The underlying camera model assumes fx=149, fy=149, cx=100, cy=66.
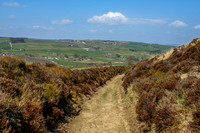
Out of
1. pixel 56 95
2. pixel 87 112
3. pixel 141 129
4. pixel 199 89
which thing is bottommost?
pixel 87 112

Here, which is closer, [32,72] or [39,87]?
[39,87]

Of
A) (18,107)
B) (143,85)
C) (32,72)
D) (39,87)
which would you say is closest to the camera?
(18,107)

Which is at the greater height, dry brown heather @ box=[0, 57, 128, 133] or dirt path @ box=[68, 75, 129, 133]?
dry brown heather @ box=[0, 57, 128, 133]

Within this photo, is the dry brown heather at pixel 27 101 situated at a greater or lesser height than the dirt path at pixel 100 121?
greater

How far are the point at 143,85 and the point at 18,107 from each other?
8.18 meters

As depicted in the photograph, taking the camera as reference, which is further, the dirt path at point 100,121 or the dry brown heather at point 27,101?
the dirt path at point 100,121

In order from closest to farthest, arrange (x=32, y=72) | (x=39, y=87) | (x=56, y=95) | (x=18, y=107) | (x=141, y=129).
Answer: (x=18, y=107)
(x=141, y=129)
(x=39, y=87)
(x=56, y=95)
(x=32, y=72)

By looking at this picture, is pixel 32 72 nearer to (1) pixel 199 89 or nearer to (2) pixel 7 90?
(2) pixel 7 90

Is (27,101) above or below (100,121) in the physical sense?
above

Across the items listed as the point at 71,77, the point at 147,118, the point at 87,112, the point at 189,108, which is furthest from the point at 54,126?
the point at 71,77

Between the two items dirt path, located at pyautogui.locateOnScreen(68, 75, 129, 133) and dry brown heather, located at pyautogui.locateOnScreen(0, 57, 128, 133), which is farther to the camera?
dirt path, located at pyautogui.locateOnScreen(68, 75, 129, 133)

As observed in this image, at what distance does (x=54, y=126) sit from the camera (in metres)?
6.91

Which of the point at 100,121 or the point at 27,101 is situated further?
the point at 100,121

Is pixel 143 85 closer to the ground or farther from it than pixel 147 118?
farther from it
